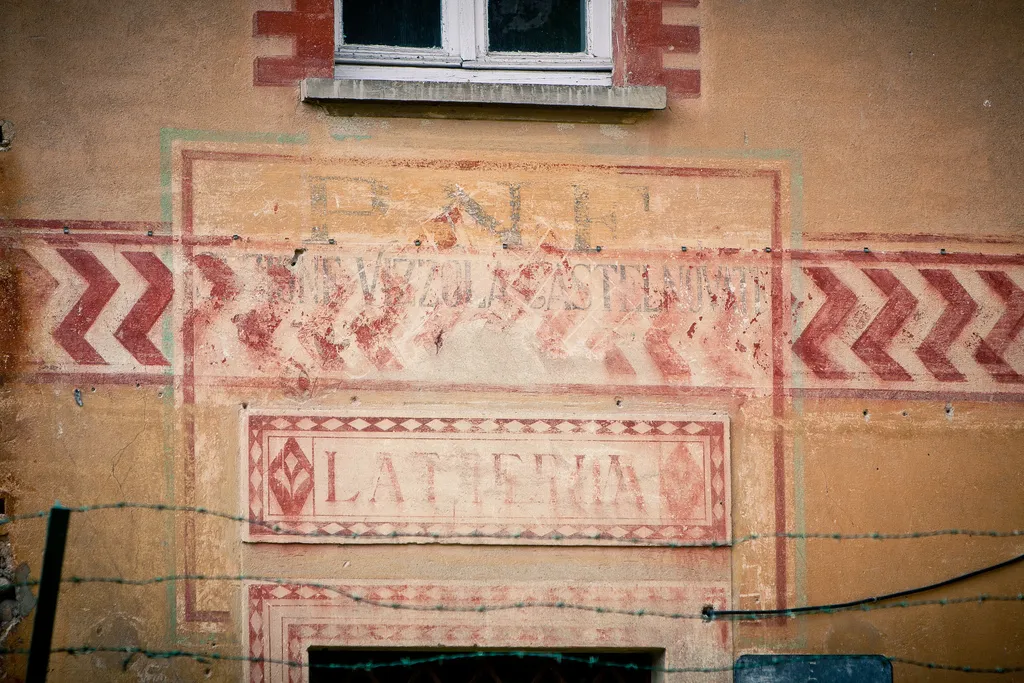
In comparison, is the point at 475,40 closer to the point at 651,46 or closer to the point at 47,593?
the point at 651,46

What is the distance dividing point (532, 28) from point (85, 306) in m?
2.33

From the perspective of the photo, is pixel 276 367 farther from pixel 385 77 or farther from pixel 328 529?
pixel 385 77

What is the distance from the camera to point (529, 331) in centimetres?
564

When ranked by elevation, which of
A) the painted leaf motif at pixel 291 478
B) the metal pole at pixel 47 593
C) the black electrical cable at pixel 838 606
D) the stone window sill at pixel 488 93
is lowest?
the black electrical cable at pixel 838 606

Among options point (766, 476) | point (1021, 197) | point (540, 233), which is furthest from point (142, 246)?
point (1021, 197)

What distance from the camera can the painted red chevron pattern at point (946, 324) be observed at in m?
5.80

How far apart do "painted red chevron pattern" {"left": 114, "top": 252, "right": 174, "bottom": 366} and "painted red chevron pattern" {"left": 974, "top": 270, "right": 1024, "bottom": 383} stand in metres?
3.54

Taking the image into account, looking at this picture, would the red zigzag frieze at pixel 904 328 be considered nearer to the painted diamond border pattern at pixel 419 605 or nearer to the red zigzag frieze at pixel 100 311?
the painted diamond border pattern at pixel 419 605

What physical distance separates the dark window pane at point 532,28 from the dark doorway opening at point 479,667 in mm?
2696

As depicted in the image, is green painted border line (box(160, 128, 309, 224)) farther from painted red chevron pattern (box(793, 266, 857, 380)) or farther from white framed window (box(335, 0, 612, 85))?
painted red chevron pattern (box(793, 266, 857, 380))

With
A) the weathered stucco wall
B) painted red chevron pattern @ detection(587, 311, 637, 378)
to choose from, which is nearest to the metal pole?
the weathered stucco wall

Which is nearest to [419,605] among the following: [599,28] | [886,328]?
[886,328]

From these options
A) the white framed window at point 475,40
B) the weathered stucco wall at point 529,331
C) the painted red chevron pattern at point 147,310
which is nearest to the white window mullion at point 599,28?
the white framed window at point 475,40

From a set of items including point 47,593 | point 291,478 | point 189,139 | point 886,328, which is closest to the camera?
point 47,593
